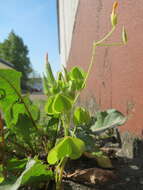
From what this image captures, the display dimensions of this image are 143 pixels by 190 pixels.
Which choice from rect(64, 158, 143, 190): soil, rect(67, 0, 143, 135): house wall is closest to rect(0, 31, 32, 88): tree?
rect(67, 0, 143, 135): house wall

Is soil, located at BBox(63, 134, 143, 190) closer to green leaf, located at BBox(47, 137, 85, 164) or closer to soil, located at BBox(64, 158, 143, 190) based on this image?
soil, located at BBox(64, 158, 143, 190)

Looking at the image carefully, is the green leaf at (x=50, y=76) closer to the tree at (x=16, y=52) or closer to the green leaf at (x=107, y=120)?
the green leaf at (x=107, y=120)

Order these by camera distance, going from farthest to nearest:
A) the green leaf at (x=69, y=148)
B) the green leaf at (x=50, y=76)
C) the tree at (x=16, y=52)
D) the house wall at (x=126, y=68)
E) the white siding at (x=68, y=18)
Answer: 1. the tree at (x=16, y=52)
2. the white siding at (x=68, y=18)
3. the house wall at (x=126, y=68)
4. the green leaf at (x=50, y=76)
5. the green leaf at (x=69, y=148)

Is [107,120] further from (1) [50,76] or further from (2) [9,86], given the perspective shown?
(2) [9,86]

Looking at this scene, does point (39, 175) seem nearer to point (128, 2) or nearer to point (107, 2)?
point (128, 2)

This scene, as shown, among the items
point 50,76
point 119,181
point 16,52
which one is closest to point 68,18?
point 50,76

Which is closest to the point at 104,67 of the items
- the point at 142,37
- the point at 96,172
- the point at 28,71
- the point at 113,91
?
the point at 113,91

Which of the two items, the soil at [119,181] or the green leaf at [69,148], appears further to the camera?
the soil at [119,181]

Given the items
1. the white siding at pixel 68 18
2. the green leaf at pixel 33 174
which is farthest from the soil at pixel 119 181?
the white siding at pixel 68 18
